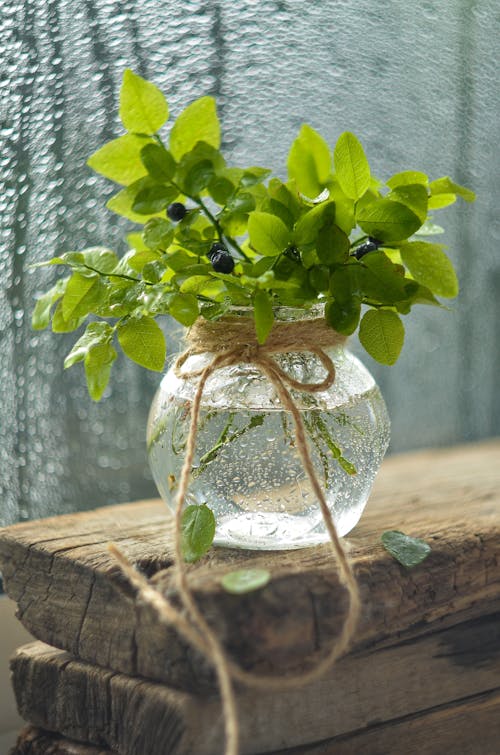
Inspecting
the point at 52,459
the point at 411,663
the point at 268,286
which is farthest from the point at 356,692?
the point at 52,459

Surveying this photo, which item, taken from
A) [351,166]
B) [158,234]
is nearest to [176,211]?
[158,234]

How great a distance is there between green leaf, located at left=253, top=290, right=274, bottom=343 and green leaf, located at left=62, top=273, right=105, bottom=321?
5.0 inches

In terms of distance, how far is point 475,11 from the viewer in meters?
0.99

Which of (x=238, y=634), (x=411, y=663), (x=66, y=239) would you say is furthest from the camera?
(x=66, y=239)

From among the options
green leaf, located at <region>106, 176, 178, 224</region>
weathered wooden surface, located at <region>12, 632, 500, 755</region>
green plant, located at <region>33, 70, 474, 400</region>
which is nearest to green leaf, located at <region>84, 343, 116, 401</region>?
green plant, located at <region>33, 70, 474, 400</region>

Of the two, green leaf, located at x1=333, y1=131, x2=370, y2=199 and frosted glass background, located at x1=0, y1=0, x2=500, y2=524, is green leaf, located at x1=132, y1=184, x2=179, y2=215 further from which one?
frosted glass background, located at x1=0, y1=0, x2=500, y2=524

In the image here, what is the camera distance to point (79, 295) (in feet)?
1.93

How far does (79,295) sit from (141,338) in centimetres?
6

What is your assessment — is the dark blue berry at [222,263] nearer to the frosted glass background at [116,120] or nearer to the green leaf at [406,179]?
the green leaf at [406,179]

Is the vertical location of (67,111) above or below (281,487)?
above

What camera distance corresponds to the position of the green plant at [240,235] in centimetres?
54

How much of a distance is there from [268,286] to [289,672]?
0.25 metres

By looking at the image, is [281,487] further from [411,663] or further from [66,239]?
[66,239]

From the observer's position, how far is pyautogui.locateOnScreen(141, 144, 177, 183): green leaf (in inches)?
20.7
